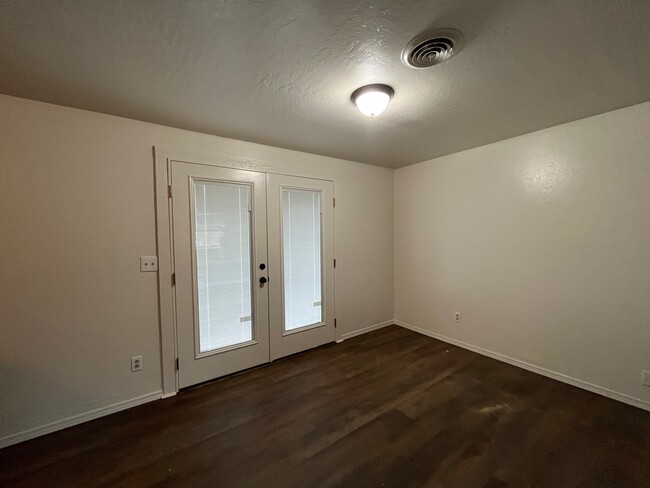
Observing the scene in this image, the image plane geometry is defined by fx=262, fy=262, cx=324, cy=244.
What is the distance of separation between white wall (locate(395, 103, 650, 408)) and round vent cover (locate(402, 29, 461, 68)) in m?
1.79

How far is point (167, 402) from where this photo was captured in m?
2.21

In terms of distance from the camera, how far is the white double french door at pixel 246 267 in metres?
2.37

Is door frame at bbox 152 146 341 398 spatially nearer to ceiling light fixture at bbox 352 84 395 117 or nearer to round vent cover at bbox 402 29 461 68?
ceiling light fixture at bbox 352 84 395 117

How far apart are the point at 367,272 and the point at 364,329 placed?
0.80 meters

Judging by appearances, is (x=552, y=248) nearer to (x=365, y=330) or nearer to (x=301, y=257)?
(x=365, y=330)

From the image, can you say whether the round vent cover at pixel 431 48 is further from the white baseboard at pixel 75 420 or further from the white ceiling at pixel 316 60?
the white baseboard at pixel 75 420

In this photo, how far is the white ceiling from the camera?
3.73ft

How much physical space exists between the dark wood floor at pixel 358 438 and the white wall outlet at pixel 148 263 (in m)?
1.13

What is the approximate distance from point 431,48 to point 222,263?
230cm

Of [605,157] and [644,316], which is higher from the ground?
[605,157]

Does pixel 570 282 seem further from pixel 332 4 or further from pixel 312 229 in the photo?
pixel 332 4

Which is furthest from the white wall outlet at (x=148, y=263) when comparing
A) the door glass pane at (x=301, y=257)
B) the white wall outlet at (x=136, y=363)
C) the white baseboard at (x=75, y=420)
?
the door glass pane at (x=301, y=257)

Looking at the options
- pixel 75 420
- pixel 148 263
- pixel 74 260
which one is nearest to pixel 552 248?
pixel 148 263

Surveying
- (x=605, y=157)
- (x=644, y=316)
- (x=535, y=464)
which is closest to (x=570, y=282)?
(x=644, y=316)
